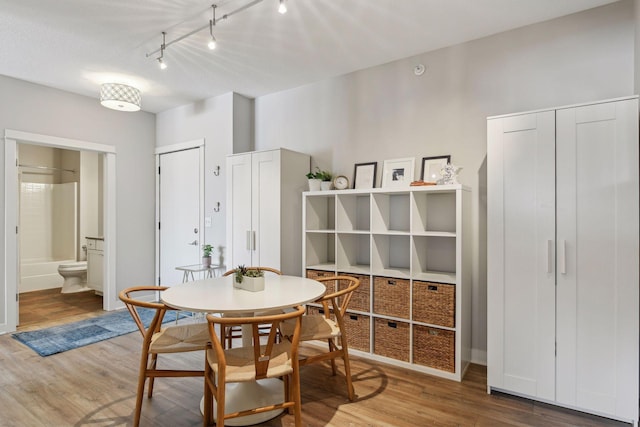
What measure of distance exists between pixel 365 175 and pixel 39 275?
5.70m

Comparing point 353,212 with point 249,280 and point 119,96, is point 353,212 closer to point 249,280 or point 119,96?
point 249,280

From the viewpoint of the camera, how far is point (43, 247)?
20.6ft

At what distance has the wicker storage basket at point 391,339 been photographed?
9.50 ft

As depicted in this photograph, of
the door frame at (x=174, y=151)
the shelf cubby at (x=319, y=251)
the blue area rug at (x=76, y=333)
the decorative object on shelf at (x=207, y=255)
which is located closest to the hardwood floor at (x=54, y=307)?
the blue area rug at (x=76, y=333)

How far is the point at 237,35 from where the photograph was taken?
294 centimetres

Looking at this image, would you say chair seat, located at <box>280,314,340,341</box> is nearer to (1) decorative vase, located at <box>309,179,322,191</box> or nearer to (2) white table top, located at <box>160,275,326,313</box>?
(2) white table top, located at <box>160,275,326,313</box>

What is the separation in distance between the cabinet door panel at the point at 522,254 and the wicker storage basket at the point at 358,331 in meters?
0.99

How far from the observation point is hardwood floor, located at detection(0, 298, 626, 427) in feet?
7.02

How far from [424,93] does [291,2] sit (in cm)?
145

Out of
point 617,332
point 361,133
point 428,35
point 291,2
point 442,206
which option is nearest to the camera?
point 617,332

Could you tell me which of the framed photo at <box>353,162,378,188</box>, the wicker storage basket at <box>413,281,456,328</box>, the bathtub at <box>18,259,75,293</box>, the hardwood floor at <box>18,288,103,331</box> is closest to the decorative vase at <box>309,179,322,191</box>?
the framed photo at <box>353,162,378,188</box>

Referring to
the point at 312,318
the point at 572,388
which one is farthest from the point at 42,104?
the point at 572,388

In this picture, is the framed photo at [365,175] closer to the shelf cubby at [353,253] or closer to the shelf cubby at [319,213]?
the shelf cubby at [319,213]

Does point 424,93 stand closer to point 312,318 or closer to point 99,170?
point 312,318
